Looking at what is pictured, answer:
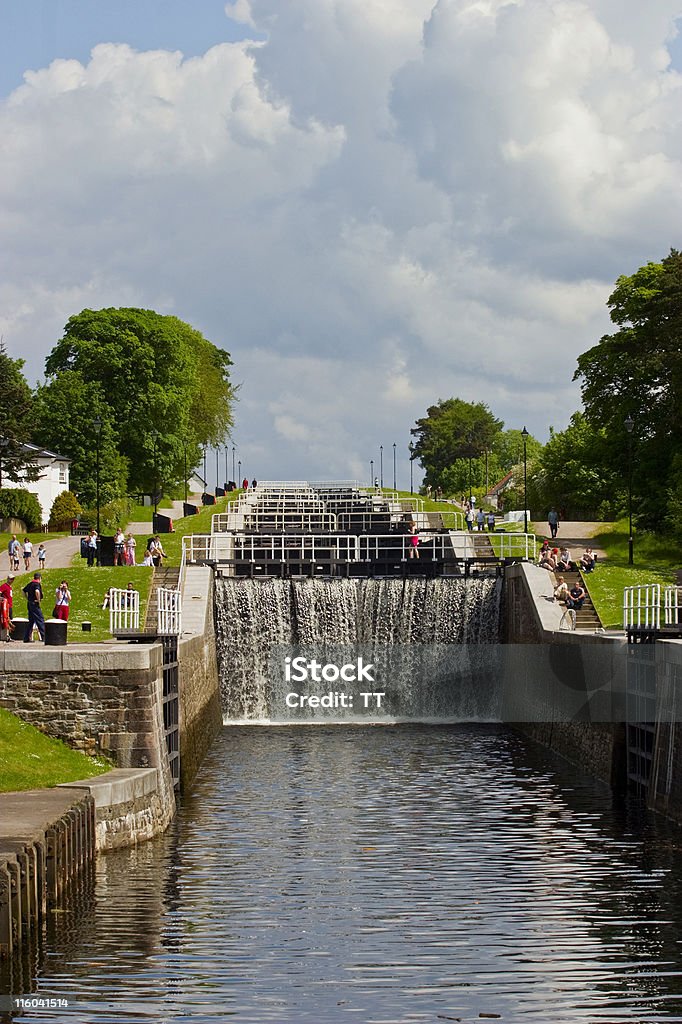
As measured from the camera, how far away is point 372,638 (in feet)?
165

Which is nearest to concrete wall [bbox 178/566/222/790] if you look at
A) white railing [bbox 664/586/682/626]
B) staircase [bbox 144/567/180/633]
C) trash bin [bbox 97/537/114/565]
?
staircase [bbox 144/567/180/633]

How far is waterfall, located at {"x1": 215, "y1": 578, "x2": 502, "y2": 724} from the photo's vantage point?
4916 cm

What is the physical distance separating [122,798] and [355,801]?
7.26 meters

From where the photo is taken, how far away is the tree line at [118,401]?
9362cm

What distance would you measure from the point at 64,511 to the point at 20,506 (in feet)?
20.9

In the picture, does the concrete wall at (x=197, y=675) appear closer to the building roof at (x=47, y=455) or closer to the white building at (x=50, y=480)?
the building roof at (x=47, y=455)

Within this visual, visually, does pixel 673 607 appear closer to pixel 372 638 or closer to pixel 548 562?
pixel 548 562

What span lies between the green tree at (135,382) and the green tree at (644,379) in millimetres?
35316

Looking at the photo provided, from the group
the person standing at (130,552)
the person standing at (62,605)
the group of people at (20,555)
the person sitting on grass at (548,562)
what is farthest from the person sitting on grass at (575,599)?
the group of people at (20,555)

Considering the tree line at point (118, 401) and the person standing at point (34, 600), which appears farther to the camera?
the tree line at point (118, 401)

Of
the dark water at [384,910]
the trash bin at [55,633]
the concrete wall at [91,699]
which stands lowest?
the dark water at [384,910]

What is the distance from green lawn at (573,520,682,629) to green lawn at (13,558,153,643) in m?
14.1

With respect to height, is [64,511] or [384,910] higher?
[64,511]

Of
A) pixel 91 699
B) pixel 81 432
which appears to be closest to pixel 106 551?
pixel 91 699
